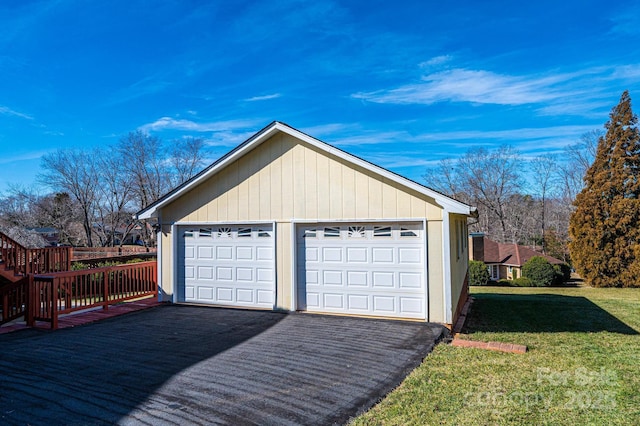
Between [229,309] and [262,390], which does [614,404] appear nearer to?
[262,390]

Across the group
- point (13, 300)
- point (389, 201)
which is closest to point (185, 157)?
point (13, 300)

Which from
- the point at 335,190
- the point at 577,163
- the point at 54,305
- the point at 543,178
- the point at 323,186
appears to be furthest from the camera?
the point at 543,178

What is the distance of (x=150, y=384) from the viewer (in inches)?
178

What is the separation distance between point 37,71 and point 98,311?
1770cm

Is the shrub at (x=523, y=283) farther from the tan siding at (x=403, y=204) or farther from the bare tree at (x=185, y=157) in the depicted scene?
the bare tree at (x=185, y=157)

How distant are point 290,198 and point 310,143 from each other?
1327 millimetres

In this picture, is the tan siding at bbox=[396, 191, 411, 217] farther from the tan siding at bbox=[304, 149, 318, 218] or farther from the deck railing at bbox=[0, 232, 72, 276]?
the deck railing at bbox=[0, 232, 72, 276]

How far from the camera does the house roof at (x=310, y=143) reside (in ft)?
23.9

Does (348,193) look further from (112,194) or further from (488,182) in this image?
(488,182)

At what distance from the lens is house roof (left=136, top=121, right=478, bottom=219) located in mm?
7281

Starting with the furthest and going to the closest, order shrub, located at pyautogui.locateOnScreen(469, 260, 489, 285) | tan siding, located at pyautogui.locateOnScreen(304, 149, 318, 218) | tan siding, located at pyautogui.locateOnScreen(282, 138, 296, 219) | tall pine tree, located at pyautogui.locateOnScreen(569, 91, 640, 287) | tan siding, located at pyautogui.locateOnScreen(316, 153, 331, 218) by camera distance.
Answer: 1. shrub, located at pyautogui.locateOnScreen(469, 260, 489, 285)
2. tall pine tree, located at pyautogui.locateOnScreen(569, 91, 640, 287)
3. tan siding, located at pyautogui.locateOnScreen(282, 138, 296, 219)
4. tan siding, located at pyautogui.locateOnScreen(304, 149, 318, 218)
5. tan siding, located at pyautogui.locateOnScreen(316, 153, 331, 218)

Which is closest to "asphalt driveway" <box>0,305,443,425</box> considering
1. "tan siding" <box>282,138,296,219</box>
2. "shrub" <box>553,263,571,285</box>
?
"tan siding" <box>282,138,296,219</box>

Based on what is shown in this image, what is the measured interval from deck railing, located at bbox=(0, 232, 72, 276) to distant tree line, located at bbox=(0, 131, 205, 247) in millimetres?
22583

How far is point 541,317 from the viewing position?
32.1 feet
